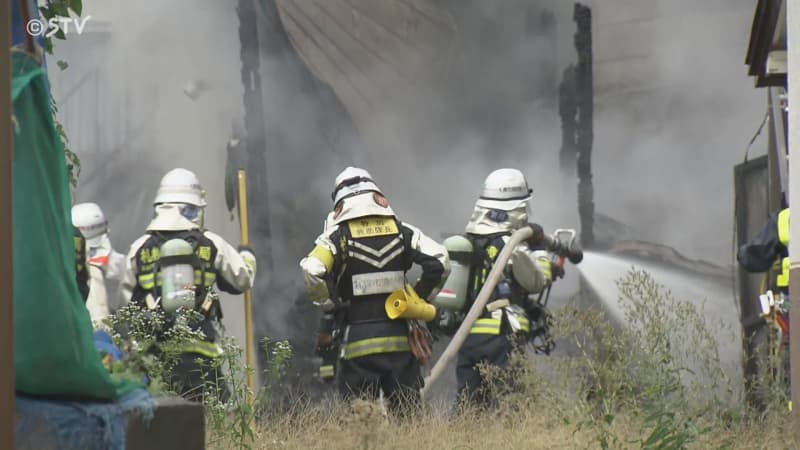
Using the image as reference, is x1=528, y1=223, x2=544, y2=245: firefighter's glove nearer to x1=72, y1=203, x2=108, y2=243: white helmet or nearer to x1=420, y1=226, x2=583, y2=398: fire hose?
x1=420, y1=226, x2=583, y2=398: fire hose

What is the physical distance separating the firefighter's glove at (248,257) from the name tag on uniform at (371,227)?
1149mm

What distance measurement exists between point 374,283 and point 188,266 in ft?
3.69

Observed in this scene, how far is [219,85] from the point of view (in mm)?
11531

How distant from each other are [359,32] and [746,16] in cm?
315

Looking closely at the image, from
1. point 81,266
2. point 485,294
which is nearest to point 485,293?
point 485,294

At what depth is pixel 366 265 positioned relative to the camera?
808 cm

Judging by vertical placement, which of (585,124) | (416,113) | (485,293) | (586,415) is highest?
(416,113)

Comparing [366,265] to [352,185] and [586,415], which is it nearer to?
[352,185]

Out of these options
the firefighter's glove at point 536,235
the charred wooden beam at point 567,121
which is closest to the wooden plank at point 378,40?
the charred wooden beam at point 567,121

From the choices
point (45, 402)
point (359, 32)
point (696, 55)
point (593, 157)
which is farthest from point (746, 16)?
point (45, 402)

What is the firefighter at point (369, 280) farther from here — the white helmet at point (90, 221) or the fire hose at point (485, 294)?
the white helmet at point (90, 221)

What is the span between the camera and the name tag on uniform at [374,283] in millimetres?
8086

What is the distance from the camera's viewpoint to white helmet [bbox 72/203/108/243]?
10250mm

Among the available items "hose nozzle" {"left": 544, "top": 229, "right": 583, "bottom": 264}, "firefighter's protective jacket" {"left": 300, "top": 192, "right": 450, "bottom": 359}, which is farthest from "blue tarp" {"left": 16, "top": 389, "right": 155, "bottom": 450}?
"hose nozzle" {"left": 544, "top": 229, "right": 583, "bottom": 264}
